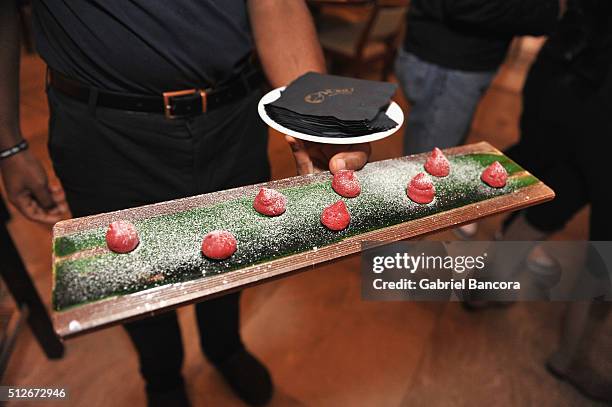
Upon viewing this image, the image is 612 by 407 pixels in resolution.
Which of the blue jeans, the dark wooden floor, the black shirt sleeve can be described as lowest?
the dark wooden floor

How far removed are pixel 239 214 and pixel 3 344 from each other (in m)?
0.96

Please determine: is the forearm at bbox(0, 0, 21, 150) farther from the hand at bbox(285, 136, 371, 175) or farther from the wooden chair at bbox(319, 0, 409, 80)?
the wooden chair at bbox(319, 0, 409, 80)

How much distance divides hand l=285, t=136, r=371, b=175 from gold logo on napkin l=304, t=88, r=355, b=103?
0.08 m

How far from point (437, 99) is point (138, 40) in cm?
104

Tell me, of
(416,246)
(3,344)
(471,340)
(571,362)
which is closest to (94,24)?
(416,246)

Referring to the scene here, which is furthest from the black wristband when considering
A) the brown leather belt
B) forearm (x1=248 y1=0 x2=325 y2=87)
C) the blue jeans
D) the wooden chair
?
the wooden chair

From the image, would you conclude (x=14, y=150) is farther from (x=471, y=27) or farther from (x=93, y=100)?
(x=471, y=27)

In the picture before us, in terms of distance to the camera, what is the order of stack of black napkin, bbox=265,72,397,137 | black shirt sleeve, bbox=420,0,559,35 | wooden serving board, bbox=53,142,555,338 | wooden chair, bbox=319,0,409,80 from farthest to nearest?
wooden chair, bbox=319,0,409,80, black shirt sleeve, bbox=420,0,559,35, stack of black napkin, bbox=265,72,397,137, wooden serving board, bbox=53,142,555,338

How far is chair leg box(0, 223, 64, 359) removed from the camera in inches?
46.8

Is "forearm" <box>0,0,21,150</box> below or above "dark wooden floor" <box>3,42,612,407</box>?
above

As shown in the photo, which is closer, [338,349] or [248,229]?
[248,229]

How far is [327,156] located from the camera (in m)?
0.80

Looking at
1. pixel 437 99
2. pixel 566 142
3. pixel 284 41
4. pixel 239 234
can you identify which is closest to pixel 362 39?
pixel 437 99

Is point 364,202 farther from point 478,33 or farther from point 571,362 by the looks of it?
point 478,33
